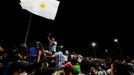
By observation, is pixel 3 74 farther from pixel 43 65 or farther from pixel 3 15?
pixel 3 15

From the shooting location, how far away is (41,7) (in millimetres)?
11742

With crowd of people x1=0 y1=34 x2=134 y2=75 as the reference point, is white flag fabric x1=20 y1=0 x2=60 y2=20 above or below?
above

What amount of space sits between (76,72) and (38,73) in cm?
161

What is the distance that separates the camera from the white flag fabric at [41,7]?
1143 centimetres

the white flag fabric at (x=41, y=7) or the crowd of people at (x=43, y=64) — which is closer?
the crowd of people at (x=43, y=64)

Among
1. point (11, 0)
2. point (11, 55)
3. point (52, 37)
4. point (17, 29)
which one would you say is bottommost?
point (11, 55)

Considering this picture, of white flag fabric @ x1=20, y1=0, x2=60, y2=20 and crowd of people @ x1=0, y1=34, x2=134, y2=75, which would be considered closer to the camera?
crowd of people @ x1=0, y1=34, x2=134, y2=75

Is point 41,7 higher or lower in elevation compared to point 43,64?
higher

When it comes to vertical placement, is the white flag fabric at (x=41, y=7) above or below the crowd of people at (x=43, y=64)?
above

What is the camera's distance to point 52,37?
38.0 ft

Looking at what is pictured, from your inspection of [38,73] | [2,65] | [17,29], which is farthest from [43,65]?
[17,29]

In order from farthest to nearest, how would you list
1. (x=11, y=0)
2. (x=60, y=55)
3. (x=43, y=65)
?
(x=11, y=0)
(x=60, y=55)
(x=43, y=65)

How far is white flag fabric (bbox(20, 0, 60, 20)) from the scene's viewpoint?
37.5 feet

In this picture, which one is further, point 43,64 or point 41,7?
point 41,7
